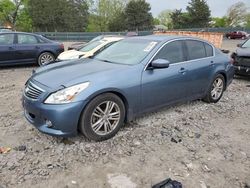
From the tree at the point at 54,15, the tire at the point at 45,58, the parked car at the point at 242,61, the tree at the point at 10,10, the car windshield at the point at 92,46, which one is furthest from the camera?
the tree at the point at 10,10

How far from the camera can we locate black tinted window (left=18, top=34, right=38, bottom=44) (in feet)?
32.1

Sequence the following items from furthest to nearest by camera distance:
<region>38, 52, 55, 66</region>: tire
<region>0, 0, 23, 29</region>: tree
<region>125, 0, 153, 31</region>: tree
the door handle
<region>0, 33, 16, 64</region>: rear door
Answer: <region>0, 0, 23, 29</region>: tree
<region>125, 0, 153, 31</region>: tree
<region>38, 52, 55, 66</region>: tire
<region>0, 33, 16, 64</region>: rear door
the door handle

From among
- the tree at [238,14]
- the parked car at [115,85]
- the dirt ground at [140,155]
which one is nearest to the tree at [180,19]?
the tree at [238,14]

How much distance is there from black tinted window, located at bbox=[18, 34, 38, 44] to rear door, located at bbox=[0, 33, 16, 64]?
0.24m

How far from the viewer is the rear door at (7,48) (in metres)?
9.28

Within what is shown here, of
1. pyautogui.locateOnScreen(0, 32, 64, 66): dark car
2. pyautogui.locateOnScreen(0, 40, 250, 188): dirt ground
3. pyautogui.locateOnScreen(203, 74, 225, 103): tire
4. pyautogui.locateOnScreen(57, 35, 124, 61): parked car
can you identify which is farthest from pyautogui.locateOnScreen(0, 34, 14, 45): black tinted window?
pyautogui.locateOnScreen(203, 74, 225, 103): tire

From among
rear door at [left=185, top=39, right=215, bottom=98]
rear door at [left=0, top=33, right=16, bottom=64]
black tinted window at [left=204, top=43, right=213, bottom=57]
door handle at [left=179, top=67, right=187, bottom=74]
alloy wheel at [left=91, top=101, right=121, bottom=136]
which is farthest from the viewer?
rear door at [left=0, top=33, right=16, bottom=64]

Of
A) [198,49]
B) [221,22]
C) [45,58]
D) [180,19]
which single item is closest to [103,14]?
[180,19]

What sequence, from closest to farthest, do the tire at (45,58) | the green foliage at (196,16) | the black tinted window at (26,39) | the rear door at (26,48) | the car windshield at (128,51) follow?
the car windshield at (128,51)
the rear door at (26,48)
the black tinted window at (26,39)
the tire at (45,58)
the green foliage at (196,16)

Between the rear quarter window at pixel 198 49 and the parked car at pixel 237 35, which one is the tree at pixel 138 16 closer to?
the parked car at pixel 237 35

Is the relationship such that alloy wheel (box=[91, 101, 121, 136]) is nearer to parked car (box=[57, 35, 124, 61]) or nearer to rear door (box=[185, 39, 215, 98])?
rear door (box=[185, 39, 215, 98])

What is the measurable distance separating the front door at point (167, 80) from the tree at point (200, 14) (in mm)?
53736

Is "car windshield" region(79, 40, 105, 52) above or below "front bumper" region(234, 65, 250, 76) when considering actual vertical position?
above

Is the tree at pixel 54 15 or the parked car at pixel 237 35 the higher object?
the tree at pixel 54 15
